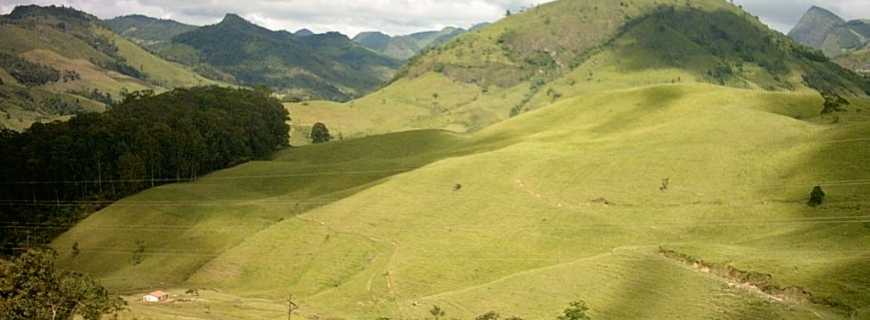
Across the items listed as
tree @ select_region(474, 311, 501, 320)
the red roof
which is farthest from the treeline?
tree @ select_region(474, 311, 501, 320)

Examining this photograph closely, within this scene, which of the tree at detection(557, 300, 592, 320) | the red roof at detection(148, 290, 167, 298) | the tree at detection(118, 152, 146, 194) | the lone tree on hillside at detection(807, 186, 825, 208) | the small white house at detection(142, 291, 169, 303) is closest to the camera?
the tree at detection(557, 300, 592, 320)

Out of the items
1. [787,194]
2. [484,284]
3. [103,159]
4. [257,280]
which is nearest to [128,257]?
[257,280]

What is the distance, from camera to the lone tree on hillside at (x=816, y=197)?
103 m

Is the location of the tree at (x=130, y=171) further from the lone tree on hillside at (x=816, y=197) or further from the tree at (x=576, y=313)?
the lone tree on hillside at (x=816, y=197)

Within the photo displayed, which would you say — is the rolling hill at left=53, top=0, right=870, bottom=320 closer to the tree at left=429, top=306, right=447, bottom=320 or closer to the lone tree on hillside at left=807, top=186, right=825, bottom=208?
the lone tree on hillside at left=807, top=186, right=825, bottom=208

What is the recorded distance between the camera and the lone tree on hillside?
103 meters

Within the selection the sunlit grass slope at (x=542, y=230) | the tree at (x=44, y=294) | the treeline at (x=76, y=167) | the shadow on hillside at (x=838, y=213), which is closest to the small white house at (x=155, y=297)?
the sunlit grass slope at (x=542, y=230)

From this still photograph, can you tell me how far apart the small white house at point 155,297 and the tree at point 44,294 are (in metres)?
21.1

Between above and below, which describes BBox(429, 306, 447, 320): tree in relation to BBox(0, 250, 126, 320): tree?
below

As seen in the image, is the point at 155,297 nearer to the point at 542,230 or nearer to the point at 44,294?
the point at 44,294

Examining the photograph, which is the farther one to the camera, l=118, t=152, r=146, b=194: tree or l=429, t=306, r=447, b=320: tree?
l=118, t=152, r=146, b=194: tree

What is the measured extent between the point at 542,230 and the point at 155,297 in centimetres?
5652

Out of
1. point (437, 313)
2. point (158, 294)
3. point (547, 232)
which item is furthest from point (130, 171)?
point (437, 313)

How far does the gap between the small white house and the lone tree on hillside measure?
9116 centimetres
